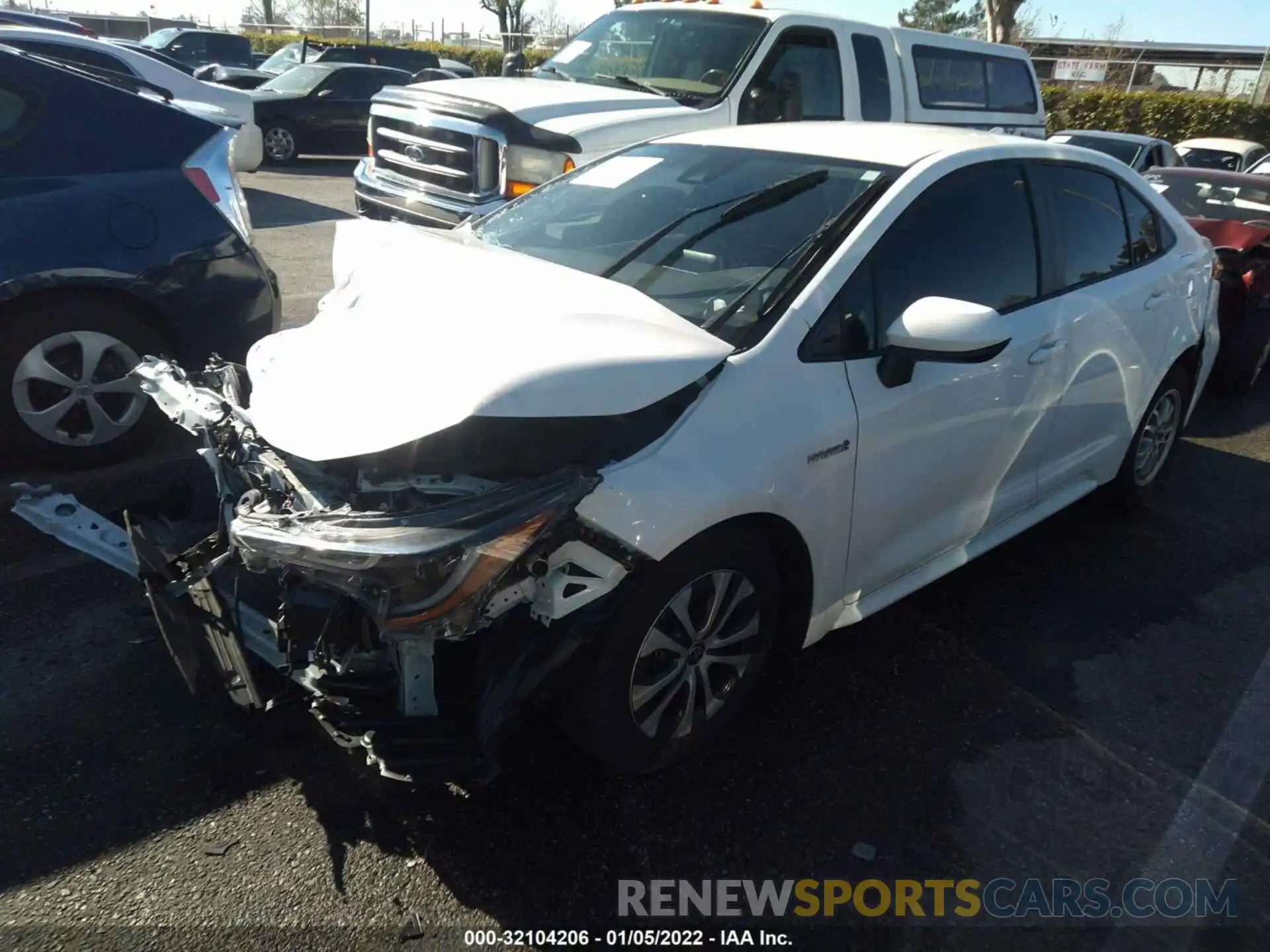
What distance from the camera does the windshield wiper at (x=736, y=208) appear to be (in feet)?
11.0

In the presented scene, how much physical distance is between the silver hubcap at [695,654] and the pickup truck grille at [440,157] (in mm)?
4989

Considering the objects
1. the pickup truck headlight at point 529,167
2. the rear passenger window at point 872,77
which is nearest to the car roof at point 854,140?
the pickup truck headlight at point 529,167

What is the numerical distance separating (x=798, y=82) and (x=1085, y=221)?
4.22 m

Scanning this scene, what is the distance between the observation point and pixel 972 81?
9.54 metres

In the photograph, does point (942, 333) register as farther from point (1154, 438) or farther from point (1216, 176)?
point (1216, 176)

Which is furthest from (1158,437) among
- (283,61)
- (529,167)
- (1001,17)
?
(1001,17)

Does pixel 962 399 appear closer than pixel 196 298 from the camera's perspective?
Yes

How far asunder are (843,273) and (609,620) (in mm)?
1316

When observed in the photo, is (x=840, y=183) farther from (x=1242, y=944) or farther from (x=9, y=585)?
(x=9, y=585)


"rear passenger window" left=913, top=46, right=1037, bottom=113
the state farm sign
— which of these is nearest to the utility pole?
the state farm sign

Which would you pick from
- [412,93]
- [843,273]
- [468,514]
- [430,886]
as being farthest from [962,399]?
[412,93]

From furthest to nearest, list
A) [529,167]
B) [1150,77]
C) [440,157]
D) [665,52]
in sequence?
[1150,77]
[665,52]
[440,157]
[529,167]

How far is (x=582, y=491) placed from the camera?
2.27m

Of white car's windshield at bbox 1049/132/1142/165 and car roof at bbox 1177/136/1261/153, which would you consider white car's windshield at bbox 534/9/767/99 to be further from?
car roof at bbox 1177/136/1261/153
